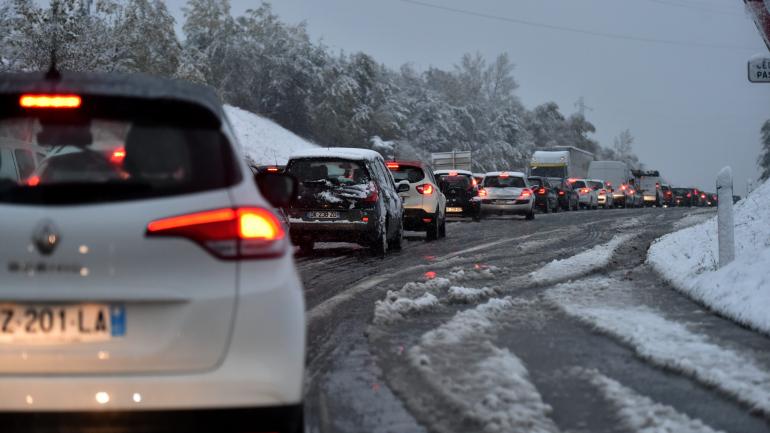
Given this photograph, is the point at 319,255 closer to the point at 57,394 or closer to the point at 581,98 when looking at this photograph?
the point at 57,394

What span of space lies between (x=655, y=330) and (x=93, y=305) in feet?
18.6

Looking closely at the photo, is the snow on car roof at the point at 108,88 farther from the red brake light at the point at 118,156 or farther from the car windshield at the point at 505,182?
the car windshield at the point at 505,182

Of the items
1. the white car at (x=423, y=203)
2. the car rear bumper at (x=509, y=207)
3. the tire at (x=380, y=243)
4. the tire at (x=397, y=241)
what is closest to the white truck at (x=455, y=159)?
the car rear bumper at (x=509, y=207)

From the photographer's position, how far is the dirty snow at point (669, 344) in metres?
6.41

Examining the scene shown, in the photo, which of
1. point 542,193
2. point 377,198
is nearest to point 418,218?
point 377,198

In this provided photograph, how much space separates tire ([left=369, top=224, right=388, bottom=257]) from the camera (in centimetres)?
1685

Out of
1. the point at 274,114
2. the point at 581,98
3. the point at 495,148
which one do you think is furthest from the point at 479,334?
the point at 581,98

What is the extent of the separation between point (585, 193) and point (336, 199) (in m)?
38.6

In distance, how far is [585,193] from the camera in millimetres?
53812

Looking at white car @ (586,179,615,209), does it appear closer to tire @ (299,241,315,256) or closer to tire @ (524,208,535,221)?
tire @ (524,208,535,221)

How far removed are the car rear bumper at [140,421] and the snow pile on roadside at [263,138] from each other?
51820 mm

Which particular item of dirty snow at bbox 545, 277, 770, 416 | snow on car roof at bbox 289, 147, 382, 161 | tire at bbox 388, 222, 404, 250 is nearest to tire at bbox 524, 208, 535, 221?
tire at bbox 388, 222, 404, 250

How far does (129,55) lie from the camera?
157 feet

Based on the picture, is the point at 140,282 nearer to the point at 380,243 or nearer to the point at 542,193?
the point at 380,243
